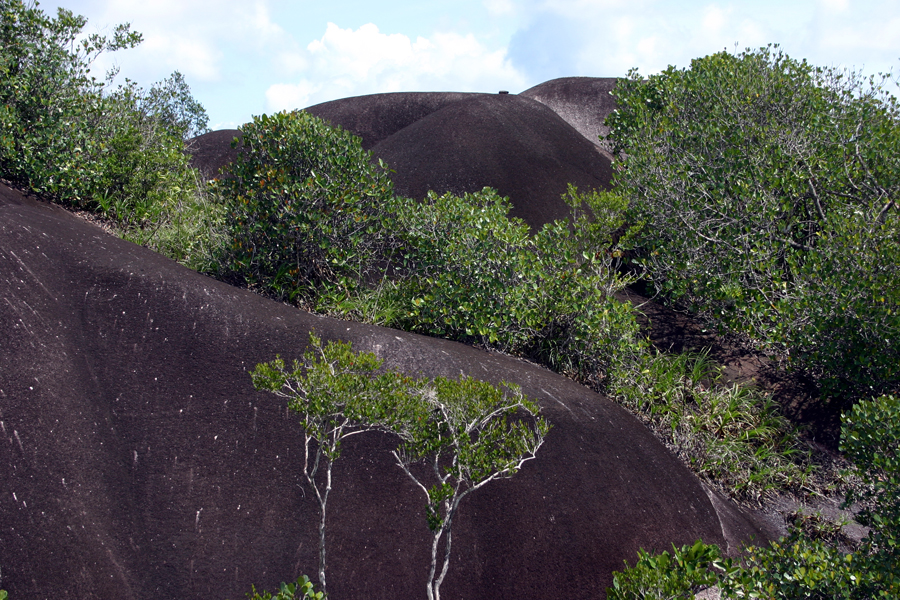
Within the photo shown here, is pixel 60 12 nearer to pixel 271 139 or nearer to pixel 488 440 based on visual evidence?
pixel 271 139

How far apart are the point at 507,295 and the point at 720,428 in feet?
10.1

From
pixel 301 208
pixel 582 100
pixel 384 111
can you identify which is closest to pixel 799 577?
pixel 301 208

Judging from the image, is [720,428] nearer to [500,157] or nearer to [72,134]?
[500,157]

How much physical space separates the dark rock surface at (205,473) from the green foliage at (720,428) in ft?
4.26

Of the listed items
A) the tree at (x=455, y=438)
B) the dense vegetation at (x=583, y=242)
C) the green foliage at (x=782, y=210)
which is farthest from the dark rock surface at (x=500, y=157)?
the tree at (x=455, y=438)

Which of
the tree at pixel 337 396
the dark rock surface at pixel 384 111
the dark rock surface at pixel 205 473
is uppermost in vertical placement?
the dark rock surface at pixel 384 111

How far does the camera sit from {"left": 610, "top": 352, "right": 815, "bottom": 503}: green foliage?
7.48 metres

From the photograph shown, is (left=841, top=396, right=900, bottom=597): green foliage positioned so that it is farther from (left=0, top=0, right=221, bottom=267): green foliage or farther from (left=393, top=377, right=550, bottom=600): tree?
(left=0, top=0, right=221, bottom=267): green foliage

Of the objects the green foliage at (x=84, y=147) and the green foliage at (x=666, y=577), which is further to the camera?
the green foliage at (x=84, y=147)

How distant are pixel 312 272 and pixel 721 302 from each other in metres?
5.58

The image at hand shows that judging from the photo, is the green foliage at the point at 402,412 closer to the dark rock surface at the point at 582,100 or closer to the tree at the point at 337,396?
the tree at the point at 337,396

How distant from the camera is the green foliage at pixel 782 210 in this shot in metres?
7.76

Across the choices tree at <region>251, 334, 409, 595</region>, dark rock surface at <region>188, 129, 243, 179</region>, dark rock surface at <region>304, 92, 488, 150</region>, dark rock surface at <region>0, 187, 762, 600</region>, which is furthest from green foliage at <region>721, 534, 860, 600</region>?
dark rock surface at <region>304, 92, 488, 150</region>

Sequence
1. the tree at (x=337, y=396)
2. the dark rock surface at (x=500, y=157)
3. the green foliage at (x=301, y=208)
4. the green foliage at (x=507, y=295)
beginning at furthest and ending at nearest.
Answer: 1. the dark rock surface at (x=500, y=157)
2. the green foliage at (x=301, y=208)
3. the green foliage at (x=507, y=295)
4. the tree at (x=337, y=396)
